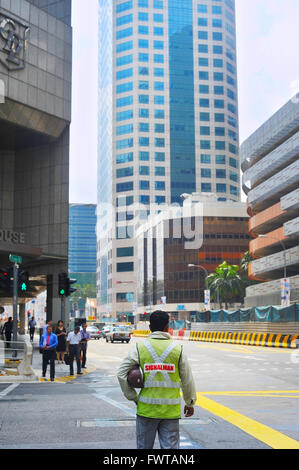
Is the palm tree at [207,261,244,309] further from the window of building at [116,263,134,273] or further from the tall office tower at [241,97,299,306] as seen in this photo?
the window of building at [116,263,134,273]

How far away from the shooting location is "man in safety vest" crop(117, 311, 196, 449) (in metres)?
5.59

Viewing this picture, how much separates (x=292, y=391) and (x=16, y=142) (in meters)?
33.8

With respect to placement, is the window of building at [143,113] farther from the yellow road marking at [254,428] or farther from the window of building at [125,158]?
the yellow road marking at [254,428]

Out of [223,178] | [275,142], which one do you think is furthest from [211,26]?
[275,142]

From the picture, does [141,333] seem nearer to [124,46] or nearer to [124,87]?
[124,87]

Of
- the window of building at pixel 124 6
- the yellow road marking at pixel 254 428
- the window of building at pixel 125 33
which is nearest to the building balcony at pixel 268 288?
the yellow road marking at pixel 254 428

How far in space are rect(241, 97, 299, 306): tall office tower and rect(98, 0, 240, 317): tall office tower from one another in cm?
6084

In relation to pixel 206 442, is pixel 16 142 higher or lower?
higher

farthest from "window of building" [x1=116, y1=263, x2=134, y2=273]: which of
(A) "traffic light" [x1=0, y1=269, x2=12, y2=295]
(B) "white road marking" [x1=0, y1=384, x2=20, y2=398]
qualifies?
(B) "white road marking" [x1=0, y1=384, x2=20, y2=398]

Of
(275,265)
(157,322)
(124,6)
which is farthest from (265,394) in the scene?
(124,6)

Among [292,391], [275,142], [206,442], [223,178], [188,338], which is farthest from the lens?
[223,178]

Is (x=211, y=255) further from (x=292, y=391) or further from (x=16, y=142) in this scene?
(x=292, y=391)

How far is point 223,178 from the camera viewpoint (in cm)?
14375

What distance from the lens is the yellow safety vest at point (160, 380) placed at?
5605 millimetres
